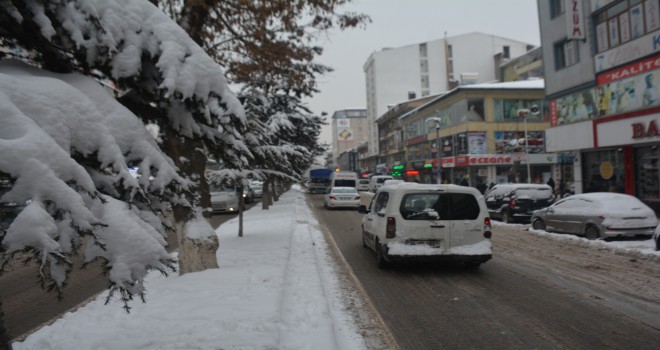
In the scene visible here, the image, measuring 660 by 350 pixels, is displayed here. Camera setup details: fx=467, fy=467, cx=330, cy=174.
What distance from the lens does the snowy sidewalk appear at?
480 cm

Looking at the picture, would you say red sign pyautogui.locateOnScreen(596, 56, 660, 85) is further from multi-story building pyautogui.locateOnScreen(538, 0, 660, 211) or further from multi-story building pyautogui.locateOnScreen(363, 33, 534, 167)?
multi-story building pyautogui.locateOnScreen(363, 33, 534, 167)

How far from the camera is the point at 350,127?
146m

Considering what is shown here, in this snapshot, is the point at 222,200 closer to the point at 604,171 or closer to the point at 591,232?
the point at 591,232

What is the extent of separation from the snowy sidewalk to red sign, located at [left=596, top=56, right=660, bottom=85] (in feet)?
56.1

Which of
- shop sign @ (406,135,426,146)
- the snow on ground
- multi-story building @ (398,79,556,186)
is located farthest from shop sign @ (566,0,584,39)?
shop sign @ (406,135,426,146)

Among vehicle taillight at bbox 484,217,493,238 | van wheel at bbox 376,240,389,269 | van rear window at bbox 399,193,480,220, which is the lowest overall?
van wheel at bbox 376,240,389,269

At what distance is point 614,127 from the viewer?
20750 millimetres

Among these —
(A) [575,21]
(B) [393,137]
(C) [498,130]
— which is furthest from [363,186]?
(A) [575,21]

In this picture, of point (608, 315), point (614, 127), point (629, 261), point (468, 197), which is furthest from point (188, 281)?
point (614, 127)

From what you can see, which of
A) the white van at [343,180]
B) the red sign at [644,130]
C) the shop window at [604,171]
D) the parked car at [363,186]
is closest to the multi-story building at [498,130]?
the white van at [343,180]

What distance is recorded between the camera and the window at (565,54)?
24.2 metres

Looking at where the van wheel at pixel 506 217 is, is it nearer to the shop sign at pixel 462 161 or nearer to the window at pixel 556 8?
the window at pixel 556 8

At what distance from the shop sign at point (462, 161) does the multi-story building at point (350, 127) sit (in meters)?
98.0

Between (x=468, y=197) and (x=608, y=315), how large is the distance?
11.4ft
